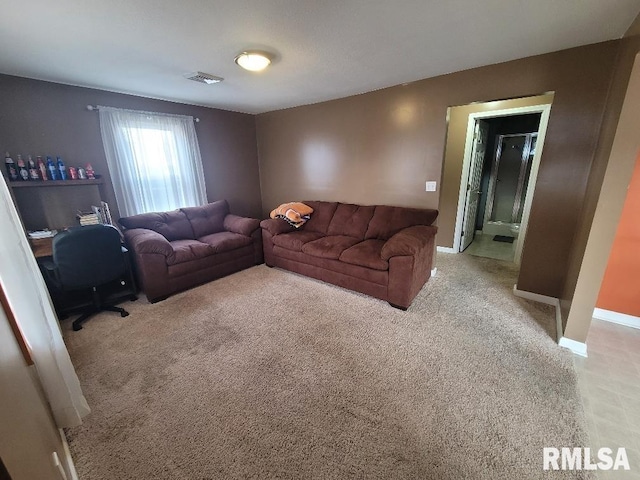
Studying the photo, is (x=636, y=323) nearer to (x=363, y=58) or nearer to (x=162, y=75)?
(x=363, y=58)

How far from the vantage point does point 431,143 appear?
310 cm

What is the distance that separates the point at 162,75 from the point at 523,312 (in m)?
4.38

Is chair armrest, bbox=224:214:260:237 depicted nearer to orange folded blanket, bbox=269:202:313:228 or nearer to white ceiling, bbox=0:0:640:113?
orange folded blanket, bbox=269:202:313:228

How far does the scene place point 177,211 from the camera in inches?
147

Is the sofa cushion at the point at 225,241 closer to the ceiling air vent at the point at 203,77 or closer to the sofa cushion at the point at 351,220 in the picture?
the sofa cushion at the point at 351,220

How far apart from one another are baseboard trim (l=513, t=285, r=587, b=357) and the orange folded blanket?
277cm

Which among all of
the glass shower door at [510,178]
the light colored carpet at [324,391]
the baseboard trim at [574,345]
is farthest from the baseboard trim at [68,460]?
the glass shower door at [510,178]

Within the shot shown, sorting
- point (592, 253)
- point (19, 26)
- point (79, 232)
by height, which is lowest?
point (592, 253)

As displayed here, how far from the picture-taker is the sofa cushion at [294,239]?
3412 millimetres

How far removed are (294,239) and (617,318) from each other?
10.9 ft

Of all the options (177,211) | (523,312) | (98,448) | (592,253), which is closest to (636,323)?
(523,312)

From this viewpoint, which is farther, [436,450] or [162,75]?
[162,75]

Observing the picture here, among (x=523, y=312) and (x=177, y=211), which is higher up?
(x=177, y=211)

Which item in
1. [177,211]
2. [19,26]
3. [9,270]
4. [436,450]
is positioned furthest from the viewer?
[177,211]
